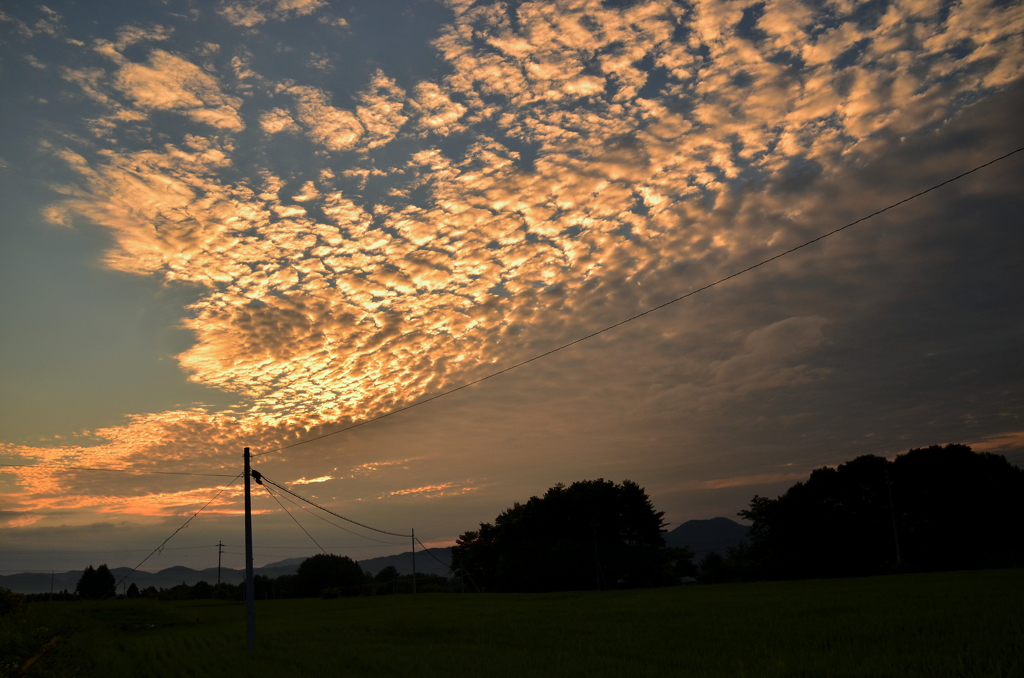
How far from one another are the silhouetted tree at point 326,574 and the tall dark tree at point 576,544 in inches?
1172

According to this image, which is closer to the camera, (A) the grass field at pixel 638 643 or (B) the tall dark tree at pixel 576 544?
(A) the grass field at pixel 638 643

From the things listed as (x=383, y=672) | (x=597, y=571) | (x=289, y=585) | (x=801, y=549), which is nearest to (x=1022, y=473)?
(x=801, y=549)

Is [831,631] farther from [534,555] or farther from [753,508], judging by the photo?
[534,555]

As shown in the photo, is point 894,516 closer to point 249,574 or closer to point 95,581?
point 249,574

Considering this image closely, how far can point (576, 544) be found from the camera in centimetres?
8719

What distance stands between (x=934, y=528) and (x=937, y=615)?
5441cm

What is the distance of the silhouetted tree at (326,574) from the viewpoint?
360ft

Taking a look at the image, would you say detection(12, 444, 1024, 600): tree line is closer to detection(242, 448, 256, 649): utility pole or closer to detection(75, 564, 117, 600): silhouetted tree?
detection(75, 564, 117, 600): silhouetted tree

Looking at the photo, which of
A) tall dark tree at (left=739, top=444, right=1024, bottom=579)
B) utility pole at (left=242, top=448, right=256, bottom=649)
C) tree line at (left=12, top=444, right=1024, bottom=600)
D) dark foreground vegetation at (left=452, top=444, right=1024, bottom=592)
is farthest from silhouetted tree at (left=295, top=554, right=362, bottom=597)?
utility pole at (left=242, top=448, right=256, bottom=649)

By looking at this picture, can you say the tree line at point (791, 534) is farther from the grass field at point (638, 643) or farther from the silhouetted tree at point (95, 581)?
the grass field at point (638, 643)

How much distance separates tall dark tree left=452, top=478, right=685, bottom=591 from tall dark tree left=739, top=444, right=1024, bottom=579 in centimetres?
1605

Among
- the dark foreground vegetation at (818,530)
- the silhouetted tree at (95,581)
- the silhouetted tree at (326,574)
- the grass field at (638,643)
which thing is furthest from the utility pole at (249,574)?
the silhouetted tree at (95,581)

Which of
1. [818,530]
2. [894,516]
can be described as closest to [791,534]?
[818,530]

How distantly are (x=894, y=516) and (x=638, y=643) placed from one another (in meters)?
53.0
